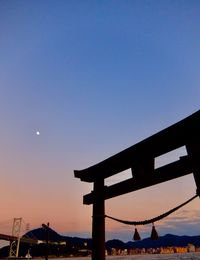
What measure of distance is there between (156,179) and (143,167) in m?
0.43

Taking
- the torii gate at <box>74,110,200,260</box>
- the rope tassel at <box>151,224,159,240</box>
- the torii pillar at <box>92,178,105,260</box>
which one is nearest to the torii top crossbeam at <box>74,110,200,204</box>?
the torii gate at <box>74,110,200,260</box>

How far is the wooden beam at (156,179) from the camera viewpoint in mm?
4598

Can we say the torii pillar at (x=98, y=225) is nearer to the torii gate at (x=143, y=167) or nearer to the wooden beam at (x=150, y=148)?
the torii gate at (x=143, y=167)

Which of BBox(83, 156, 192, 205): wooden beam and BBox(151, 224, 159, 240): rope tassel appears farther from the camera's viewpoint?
BBox(151, 224, 159, 240): rope tassel

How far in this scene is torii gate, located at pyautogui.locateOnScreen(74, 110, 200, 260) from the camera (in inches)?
179

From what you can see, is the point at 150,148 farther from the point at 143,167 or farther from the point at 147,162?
the point at 143,167

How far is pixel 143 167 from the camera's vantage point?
17.6 ft

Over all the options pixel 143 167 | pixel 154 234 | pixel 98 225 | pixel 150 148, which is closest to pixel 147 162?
pixel 143 167

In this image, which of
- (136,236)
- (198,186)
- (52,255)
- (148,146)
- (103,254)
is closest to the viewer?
(198,186)

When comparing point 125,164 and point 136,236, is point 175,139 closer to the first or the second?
point 125,164

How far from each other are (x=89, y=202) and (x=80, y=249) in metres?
192

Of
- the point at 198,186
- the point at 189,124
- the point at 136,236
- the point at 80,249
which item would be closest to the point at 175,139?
the point at 189,124

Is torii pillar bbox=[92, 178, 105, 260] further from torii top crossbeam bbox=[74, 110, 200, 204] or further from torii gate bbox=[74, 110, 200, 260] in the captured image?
torii top crossbeam bbox=[74, 110, 200, 204]

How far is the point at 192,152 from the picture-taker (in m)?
4.52
